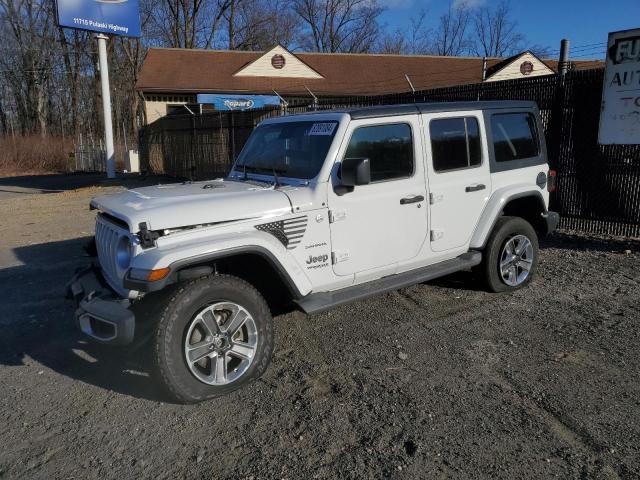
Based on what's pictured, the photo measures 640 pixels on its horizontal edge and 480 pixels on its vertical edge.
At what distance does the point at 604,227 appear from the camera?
26.1ft

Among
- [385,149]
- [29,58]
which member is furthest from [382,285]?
[29,58]

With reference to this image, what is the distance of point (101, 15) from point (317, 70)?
14551 mm

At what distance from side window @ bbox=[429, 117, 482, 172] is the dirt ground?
4.62ft

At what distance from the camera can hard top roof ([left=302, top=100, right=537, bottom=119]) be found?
4.42m

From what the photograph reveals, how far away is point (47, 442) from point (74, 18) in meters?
19.8

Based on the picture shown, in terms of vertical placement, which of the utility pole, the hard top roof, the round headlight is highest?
the utility pole

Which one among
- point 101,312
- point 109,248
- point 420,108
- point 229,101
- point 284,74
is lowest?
point 101,312

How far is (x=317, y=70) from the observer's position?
104ft

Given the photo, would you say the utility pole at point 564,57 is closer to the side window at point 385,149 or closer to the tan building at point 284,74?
the side window at point 385,149

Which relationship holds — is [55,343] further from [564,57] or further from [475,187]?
[564,57]

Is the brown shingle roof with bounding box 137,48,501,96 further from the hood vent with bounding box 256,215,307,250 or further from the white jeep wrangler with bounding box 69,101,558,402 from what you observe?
the hood vent with bounding box 256,215,307,250

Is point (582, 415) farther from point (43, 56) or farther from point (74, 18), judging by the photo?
point (43, 56)

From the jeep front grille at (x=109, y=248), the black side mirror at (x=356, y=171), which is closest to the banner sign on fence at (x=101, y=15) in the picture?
the jeep front grille at (x=109, y=248)

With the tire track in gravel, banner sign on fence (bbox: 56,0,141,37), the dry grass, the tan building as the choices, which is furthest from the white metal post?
the tire track in gravel
